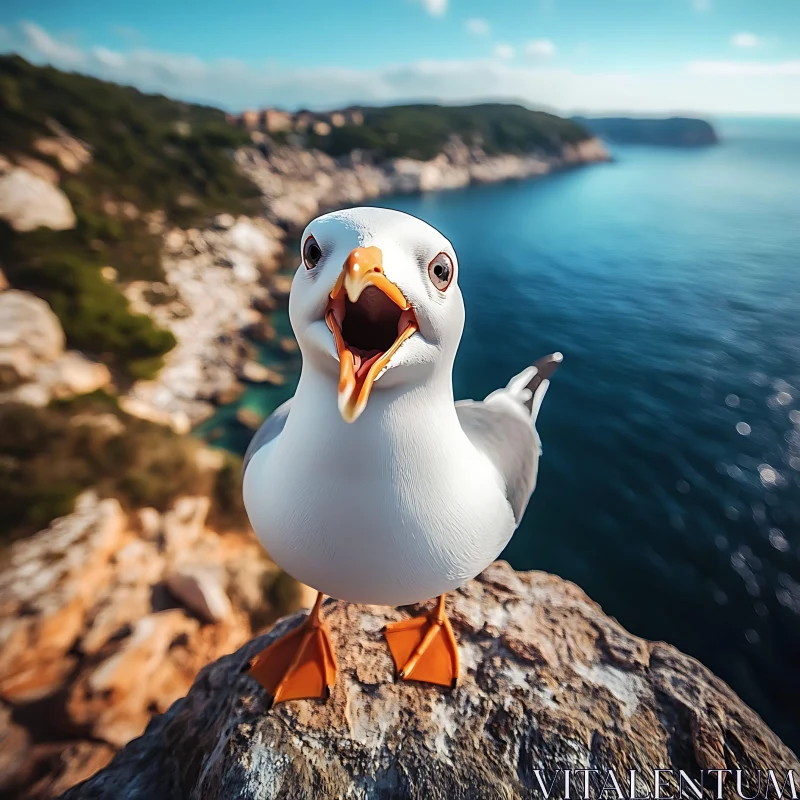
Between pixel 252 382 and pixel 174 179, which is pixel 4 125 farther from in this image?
pixel 252 382

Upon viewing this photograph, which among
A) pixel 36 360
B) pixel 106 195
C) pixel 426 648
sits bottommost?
pixel 36 360

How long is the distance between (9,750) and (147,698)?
3.88 feet

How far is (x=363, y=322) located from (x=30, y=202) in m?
17.5

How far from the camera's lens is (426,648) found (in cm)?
272

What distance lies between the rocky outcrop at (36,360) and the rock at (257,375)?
324 centimetres

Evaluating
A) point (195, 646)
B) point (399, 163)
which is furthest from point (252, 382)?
point (399, 163)

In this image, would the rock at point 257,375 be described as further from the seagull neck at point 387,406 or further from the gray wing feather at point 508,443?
the seagull neck at point 387,406

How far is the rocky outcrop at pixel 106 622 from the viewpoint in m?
4.55

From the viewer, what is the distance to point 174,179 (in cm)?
2108

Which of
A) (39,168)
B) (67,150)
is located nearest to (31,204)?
(39,168)

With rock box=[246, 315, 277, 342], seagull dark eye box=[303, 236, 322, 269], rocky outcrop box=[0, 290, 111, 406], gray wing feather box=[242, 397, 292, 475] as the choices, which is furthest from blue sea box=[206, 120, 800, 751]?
seagull dark eye box=[303, 236, 322, 269]

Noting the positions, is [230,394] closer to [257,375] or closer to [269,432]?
[257,375]

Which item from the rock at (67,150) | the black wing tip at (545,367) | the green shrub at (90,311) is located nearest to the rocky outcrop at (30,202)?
the green shrub at (90,311)

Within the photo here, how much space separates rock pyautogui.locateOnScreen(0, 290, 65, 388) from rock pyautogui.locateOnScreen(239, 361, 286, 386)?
4117mm
